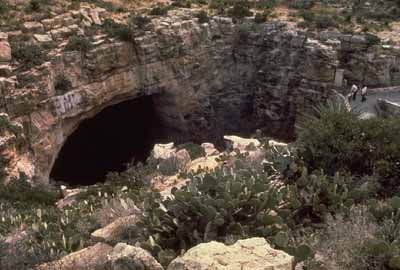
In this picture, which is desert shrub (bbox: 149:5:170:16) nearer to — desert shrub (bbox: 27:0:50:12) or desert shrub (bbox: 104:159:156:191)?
desert shrub (bbox: 27:0:50:12)

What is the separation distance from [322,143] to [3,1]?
55.4ft

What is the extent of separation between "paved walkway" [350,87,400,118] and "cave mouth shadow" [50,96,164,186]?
9.46 meters

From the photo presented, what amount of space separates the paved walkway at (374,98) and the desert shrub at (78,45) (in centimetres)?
974

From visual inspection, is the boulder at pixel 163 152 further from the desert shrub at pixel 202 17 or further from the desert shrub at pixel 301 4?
the desert shrub at pixel 301 4

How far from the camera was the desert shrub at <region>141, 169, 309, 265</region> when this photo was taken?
7.13 metres

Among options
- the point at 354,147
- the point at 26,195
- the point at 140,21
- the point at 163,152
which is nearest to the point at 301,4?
the point at 140,21

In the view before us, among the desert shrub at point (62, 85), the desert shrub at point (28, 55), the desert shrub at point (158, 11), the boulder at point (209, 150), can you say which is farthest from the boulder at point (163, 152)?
the desert shrub at point (158, 11)

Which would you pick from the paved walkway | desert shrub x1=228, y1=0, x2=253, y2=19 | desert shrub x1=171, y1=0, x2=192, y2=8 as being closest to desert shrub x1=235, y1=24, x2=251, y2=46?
desert shrub x1=228, y1=0, x2=253, y2=19

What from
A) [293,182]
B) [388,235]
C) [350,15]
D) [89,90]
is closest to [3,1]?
[89,90]

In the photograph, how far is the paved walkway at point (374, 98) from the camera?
61.4 feet

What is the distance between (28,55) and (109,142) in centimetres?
726

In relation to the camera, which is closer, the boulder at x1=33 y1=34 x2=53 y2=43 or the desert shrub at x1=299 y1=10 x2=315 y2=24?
the boulder at x1=33 y1=34 x2=53 y2=43

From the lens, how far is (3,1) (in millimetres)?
22344

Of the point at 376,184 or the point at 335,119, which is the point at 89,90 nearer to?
the point at 335,119
